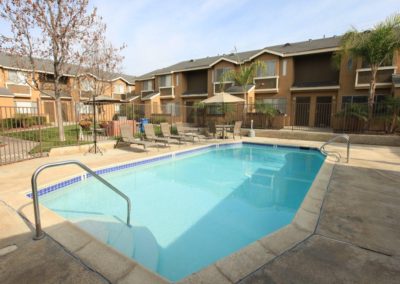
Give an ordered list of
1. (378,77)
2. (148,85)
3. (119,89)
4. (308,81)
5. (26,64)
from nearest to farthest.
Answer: (26,64), (378,77), (308,81), (148,85), (119,89)

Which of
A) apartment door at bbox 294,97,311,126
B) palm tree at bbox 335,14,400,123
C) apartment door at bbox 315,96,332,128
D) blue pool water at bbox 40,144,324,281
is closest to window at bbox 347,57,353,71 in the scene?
apartment door at bbox 315,96,332,128

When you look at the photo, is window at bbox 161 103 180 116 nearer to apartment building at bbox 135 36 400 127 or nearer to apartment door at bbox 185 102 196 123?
apartment door at bbox 185 102 196 123

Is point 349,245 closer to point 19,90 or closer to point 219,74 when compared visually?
point 219,74

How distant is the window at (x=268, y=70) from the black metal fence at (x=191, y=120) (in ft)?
10.3

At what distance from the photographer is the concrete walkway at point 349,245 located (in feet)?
7.99

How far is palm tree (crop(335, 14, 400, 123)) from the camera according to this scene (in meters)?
11.9

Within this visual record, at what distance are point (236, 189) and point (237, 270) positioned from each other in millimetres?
4539

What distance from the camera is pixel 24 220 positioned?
361 cm

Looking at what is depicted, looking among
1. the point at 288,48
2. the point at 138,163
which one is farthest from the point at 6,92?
the point at 288,48

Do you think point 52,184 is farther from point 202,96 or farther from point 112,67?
point 202,96

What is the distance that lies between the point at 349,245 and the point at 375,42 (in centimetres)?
1365

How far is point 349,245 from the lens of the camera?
9.90 ft

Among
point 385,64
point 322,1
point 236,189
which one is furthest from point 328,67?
point 236,189

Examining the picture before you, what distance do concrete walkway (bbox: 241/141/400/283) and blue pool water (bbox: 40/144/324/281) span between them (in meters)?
1.37
